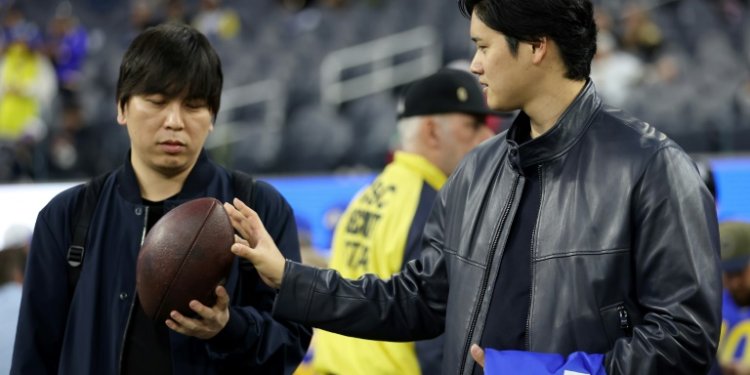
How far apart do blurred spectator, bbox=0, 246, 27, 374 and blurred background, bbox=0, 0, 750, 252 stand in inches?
202

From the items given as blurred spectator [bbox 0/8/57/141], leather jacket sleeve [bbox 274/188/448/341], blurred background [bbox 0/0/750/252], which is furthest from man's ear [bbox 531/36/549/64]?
blurred spectator [bbox 0/8/57/141]

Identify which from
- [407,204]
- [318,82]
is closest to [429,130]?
[407,204]

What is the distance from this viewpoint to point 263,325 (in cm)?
288

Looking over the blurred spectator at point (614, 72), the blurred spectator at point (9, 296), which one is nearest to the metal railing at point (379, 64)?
the blurred spectator at point (614, 72)

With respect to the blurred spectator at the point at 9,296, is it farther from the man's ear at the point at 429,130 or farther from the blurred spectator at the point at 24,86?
the blurred spectator at the point at 24,86

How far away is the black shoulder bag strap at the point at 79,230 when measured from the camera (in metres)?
2.87

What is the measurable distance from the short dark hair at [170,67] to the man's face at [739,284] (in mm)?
2665

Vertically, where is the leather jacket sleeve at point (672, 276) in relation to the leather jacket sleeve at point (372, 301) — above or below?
above

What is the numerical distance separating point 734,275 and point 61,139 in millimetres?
10875

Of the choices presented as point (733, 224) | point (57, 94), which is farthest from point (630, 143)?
point (57, 94)

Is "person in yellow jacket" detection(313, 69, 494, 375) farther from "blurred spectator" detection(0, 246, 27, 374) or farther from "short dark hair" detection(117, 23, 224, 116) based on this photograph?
"blurred spectator" detection(0, 246, 27, 374)

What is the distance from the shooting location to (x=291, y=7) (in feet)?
54.3

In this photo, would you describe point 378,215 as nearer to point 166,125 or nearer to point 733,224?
point 166,125

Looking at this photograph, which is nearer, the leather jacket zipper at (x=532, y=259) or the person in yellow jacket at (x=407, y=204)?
the leather jacket zipper at (x=532, y=259)
